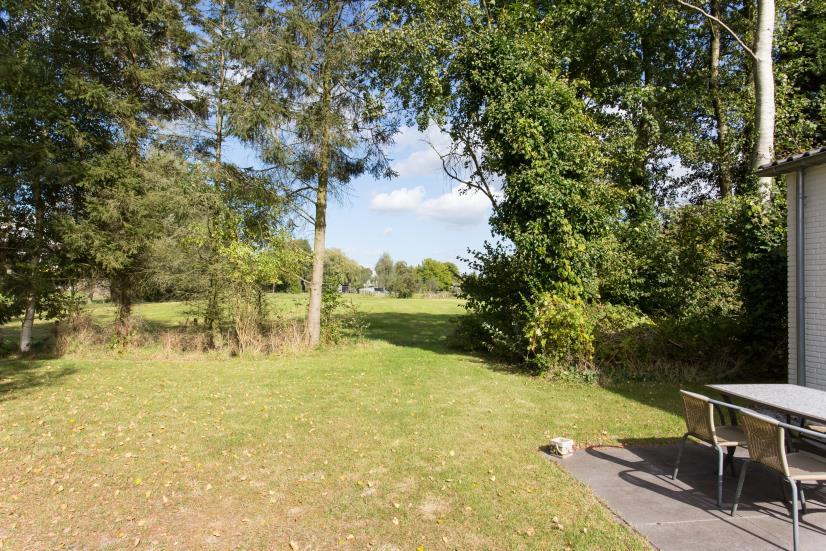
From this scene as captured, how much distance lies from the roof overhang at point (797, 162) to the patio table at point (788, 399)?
11.3ft

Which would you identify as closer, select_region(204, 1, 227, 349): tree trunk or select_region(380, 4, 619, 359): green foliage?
select_region(380, 4, 619, 359): green foliage

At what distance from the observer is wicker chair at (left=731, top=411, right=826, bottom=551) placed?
337 cm

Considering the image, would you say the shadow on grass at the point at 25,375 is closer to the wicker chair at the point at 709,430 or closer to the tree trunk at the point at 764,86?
the wicker chair at the point at 709,430

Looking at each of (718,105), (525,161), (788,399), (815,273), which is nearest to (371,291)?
(718,105)

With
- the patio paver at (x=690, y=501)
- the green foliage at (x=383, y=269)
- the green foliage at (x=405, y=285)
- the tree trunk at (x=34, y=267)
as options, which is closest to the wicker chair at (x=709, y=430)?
the patio paver at (x=690, y=501)

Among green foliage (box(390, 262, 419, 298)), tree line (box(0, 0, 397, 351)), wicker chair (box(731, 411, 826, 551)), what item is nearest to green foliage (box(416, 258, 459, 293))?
green foliage (box(390, 262, 419, 298))

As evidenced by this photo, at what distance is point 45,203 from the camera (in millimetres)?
12945

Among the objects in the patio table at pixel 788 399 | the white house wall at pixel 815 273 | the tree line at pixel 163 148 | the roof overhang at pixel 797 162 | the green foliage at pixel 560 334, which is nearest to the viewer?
the patio table at pixel 788 399

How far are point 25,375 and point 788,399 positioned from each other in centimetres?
1324

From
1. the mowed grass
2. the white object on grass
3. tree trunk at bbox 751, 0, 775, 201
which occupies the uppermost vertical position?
tree trunk at bbox 751, 0, 775, 201

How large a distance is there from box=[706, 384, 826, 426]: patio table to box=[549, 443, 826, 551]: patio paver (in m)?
0.73

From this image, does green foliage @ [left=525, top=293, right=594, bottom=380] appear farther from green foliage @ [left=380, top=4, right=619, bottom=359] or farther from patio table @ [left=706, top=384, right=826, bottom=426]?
patio table @ [left=706, top=384, right=826, bottom=426]

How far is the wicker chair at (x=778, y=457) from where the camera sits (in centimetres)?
337

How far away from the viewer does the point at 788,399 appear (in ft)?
13.5
